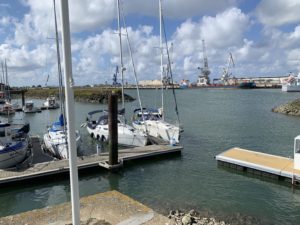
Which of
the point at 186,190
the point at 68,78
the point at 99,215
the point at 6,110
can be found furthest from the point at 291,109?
the point at 68,78

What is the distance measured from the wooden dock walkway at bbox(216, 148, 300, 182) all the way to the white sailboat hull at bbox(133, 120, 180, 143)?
654 cm

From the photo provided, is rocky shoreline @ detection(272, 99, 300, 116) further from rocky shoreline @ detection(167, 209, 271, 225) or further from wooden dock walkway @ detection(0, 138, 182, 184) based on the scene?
rocky shoreline @ detection(167, 209, 271, 225)

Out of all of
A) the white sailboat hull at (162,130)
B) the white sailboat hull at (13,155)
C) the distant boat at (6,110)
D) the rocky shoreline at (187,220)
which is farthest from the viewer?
the distant boat at (6,110)

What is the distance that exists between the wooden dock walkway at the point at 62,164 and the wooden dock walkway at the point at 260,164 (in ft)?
16.0

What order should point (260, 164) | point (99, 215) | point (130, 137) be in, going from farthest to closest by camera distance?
point (130, 137) < point (260, 164) < point (99, 215)

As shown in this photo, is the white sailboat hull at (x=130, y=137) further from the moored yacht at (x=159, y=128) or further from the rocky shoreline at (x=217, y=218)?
the rocky shoreline at (x=217, y=218)

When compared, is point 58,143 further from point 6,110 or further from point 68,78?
point 6,110

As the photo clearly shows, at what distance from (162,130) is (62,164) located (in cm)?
1206

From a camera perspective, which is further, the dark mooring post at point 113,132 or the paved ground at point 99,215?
the dark mooring post at point 113,132

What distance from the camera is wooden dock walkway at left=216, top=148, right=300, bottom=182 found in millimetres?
18719

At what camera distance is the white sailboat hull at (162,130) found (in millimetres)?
→ 28875

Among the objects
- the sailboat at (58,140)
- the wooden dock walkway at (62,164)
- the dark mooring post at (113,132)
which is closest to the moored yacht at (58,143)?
→ the sailboat at (58,140)

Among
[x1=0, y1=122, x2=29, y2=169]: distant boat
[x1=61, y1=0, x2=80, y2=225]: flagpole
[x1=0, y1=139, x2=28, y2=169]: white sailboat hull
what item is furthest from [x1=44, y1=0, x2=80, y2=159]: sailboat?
[x1=61, y1=0, x2=80, y2=225]: flagpole

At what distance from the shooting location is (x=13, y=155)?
20.1 meters
